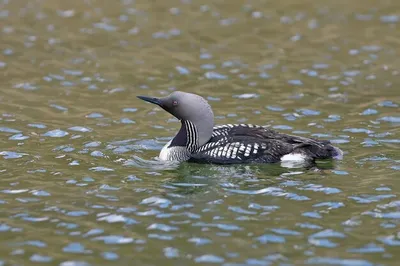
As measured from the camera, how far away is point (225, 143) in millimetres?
10391

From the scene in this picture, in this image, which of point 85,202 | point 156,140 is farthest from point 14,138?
point 85,202

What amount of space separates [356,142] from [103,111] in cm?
→ 404

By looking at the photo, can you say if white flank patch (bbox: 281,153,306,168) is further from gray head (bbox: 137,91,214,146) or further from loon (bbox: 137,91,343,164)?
gray head (bbox: 137,91,214,146)

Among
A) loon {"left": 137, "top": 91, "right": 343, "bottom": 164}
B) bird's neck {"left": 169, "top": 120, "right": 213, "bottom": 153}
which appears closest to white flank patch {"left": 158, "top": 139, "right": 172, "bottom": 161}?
loon {"left": 137, "top": 91, "right": 343, "bottom": 164}

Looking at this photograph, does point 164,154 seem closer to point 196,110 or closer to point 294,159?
point 196,110

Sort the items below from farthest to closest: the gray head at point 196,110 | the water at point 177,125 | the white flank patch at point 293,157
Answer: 1. the gray head at point 196,110
2. the white flank patch at point 293,157
3. the water at point 177,125

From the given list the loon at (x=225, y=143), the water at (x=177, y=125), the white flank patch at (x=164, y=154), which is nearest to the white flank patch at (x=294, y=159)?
the loon at (x=225, y=143)

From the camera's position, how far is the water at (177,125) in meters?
7.80

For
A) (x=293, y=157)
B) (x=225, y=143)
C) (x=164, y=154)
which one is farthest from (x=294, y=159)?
(x=164, y=154)

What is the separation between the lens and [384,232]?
798 cm

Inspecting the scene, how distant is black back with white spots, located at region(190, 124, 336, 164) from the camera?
33.7 feet

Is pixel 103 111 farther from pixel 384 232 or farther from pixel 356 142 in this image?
pixel 384 232

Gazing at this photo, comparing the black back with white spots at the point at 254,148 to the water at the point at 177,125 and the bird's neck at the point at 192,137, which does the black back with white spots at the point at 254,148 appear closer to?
the bird's neck at the point at 192,137

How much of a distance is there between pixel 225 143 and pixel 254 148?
37 centimetres
